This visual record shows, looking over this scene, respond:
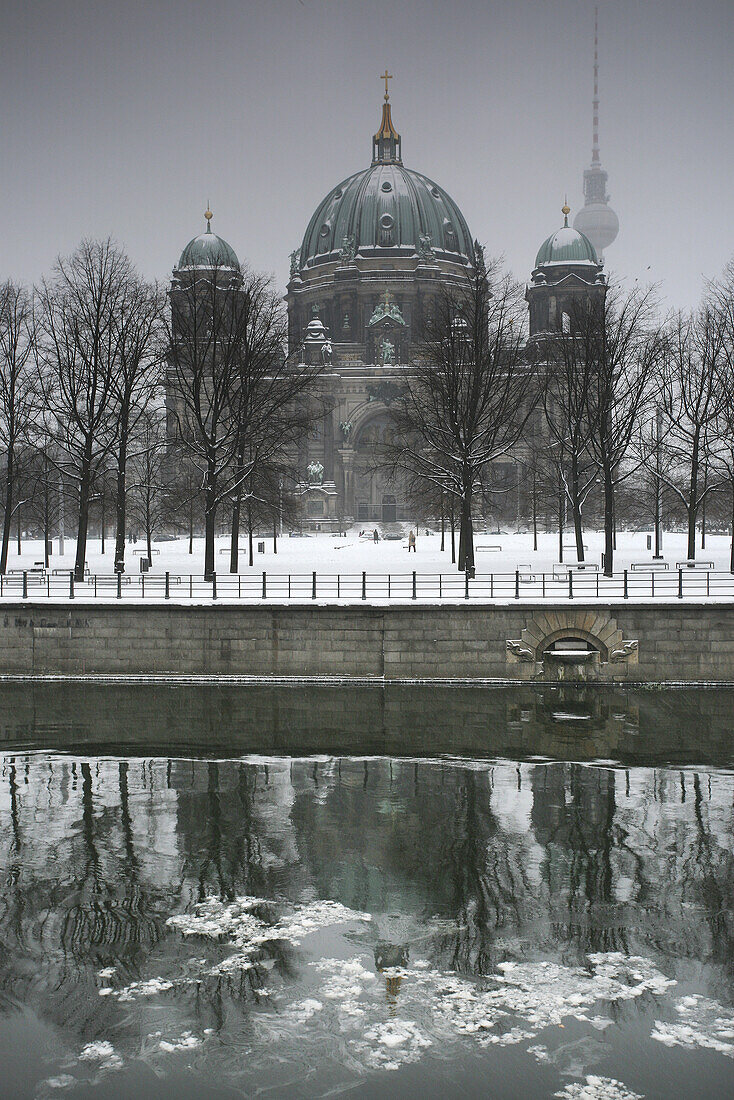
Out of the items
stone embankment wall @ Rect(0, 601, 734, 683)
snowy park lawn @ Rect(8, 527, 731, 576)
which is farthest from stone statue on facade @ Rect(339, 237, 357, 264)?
stone embankment wall @ Rect(0, 601, 734, 683)

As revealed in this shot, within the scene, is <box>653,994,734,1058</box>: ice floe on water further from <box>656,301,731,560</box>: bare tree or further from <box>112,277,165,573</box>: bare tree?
<box>656,301,731,560</box>: bare tree

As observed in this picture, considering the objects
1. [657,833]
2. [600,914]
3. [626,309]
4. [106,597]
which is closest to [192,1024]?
[600,914]

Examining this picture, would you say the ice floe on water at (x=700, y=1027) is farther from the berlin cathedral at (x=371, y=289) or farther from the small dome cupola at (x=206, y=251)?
the small dome cupola at (x=206, y=251)

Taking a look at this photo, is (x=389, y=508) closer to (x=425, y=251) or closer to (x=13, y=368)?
(x=425, y=251)

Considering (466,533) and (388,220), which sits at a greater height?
(388,220)

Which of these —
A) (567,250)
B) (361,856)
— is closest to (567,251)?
(567,250)

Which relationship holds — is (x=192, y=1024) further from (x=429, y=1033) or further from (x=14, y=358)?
(x=14, y=358)

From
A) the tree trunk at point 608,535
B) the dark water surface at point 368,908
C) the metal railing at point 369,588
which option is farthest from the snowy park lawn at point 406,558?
the dark water surface at point 368,908

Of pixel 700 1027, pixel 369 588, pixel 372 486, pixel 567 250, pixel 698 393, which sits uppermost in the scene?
pixel 567 250

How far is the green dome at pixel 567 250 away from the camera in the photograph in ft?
363

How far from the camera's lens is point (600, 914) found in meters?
13.4

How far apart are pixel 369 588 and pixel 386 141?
108 metres

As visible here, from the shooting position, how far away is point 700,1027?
34.7 ft

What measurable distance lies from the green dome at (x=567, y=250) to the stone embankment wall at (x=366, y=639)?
8998 centimetres
